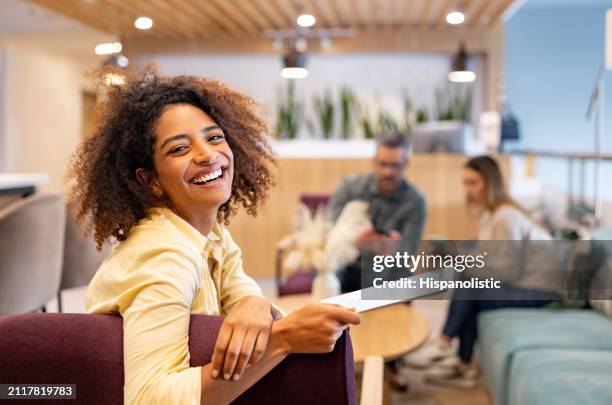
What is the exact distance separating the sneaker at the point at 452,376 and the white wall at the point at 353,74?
4.31 m

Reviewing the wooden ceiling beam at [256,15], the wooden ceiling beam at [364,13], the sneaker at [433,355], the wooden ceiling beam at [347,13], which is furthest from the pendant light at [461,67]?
the sneaker at [433,355]

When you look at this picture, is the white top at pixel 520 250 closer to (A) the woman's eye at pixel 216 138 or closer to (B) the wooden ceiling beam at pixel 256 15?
(A) the woman's eye at pixel 216 138

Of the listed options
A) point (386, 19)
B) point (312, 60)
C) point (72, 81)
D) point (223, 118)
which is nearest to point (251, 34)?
point (312, 60)

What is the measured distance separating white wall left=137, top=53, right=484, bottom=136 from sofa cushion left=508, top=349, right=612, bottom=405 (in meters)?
5.24

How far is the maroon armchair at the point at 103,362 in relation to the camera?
92 centimetres

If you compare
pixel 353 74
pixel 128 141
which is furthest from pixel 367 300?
pixel 353 74

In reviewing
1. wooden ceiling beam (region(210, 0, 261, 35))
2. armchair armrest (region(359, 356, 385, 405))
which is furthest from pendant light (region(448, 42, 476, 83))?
armchair armrest (region(359, 356, 385, 405))

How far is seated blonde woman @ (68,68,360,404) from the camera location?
0.90 metres

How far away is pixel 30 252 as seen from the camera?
2195 millimetres

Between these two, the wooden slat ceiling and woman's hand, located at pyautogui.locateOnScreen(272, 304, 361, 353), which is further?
the wooden slat ceiling

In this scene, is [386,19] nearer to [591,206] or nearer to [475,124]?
[475,124]

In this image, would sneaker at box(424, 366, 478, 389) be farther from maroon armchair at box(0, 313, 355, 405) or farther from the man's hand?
maroon armchair at box(0, 313, 355, 405)

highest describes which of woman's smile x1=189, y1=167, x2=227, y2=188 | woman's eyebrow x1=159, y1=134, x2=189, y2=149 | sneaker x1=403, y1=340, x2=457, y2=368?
woman's eyebrow x1=159, y1=134, x2=189, y2=149

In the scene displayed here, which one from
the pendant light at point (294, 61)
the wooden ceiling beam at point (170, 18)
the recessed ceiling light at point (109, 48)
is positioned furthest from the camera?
the wooden ceiling beam at point (170, 18)
